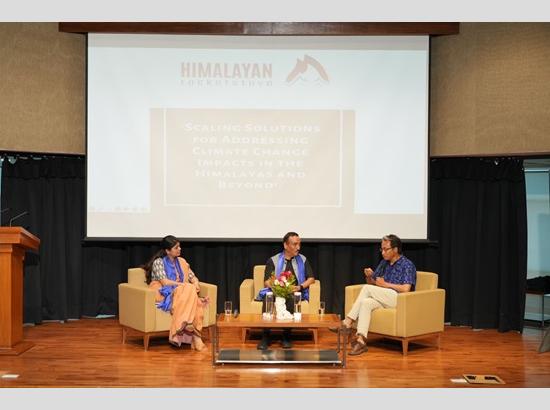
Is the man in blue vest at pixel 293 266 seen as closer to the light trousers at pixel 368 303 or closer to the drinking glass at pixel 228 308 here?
the light trousers at pixel 368 303

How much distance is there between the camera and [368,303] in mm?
6570

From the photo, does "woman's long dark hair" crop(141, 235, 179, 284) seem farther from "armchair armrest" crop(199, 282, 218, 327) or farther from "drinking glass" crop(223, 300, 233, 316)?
"drinking glass" crop(223, 300, 233, 316)

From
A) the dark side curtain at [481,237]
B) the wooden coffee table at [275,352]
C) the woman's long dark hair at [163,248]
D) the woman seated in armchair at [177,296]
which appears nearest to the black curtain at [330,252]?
the dark side curtain at [481,237]

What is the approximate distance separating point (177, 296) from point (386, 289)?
192 centimetres

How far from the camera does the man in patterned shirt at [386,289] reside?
6.56 metres

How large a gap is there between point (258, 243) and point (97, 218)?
1780 millimetres

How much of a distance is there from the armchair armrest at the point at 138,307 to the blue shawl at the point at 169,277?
0.38 feet

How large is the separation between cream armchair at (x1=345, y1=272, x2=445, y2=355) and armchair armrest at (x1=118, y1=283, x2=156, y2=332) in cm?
203

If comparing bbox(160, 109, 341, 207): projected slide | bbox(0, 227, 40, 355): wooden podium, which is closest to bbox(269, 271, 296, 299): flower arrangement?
bbox(160, 109, 341, 207): projected slide

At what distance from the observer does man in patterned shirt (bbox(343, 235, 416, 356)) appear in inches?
258

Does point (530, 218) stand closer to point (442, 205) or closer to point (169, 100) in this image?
point (442, 205)

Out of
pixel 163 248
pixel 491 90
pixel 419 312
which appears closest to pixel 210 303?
pixel 163 248

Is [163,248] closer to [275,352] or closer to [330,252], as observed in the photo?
[275,352]

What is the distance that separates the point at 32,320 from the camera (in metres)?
7.89
